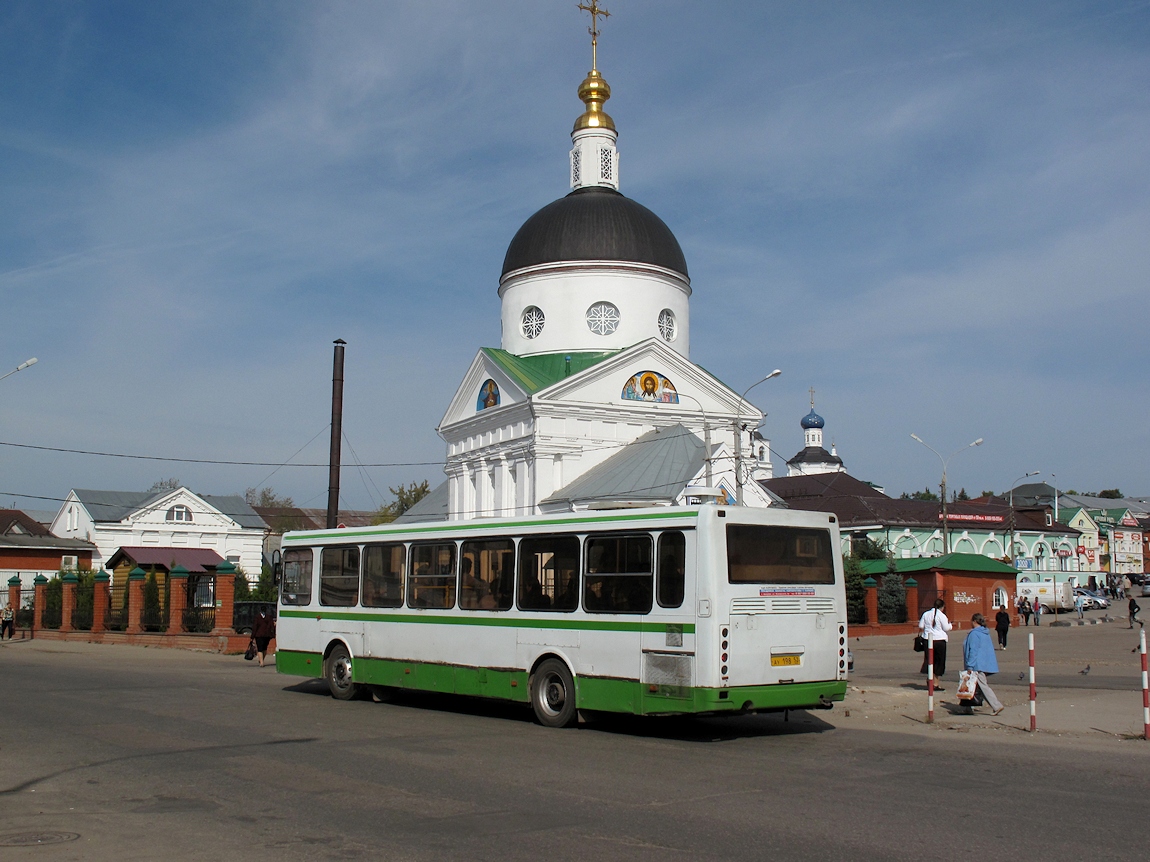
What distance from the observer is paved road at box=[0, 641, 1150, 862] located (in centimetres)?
725

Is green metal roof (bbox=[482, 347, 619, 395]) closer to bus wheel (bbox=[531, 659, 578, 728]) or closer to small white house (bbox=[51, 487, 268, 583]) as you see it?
bus wheel (bbox=[531, 659, 578, 728])

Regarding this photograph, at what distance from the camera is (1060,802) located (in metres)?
8.63

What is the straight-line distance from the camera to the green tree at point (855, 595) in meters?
40.6

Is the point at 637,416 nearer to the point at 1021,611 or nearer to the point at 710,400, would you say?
→ the point at 710,400

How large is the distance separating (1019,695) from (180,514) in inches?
2513

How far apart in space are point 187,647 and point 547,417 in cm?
1568

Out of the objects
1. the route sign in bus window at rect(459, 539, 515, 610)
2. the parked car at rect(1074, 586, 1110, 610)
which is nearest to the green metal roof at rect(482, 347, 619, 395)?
the route sign in bus window at rect(459, 539, 515, 610)

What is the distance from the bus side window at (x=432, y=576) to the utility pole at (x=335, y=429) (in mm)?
17859

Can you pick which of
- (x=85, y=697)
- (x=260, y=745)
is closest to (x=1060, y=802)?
(x=260, y=745)

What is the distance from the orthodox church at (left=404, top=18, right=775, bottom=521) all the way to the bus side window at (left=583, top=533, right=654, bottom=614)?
26984mm

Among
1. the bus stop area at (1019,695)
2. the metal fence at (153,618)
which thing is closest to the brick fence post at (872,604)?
the bus stop area at (1019,695)

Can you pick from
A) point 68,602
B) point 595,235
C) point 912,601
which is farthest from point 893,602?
point 68,602

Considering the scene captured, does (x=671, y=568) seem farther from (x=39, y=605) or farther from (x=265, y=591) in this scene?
(x=39, y=605)

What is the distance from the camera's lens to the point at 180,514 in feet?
238
